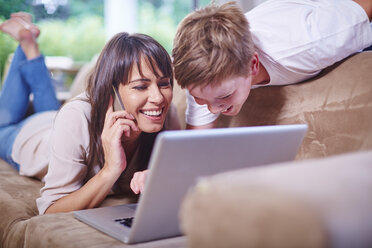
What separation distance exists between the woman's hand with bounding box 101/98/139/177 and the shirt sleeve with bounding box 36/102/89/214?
0.09m

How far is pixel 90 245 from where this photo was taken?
895 millimetres

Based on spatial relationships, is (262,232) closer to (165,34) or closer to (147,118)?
(147,118)

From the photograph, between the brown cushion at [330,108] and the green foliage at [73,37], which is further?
the green foliage at [73,37]

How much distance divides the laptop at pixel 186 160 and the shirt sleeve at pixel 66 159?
0.37m

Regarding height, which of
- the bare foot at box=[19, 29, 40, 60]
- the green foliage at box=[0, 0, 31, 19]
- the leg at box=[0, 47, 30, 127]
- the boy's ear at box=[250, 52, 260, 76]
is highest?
the boy's ear at box=[250, 52, 260, 76]

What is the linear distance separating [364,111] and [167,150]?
2.42 feet

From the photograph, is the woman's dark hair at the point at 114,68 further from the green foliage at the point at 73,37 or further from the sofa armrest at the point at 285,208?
the green foliage at the point at 73,37

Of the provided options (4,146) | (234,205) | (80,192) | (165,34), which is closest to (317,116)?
(80,192)

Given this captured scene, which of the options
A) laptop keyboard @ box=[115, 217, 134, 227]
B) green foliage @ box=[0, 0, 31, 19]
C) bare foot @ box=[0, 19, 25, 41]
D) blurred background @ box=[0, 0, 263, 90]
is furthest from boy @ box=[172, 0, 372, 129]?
blurred background @ box=[0, 0, 263, 90]

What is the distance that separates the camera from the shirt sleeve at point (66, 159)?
4.30 feet

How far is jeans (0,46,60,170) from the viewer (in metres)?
2.30

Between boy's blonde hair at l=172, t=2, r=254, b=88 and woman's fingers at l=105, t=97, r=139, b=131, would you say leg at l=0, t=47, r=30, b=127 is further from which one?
boy's blonde hair at l=172, t=2, r=254, b=88

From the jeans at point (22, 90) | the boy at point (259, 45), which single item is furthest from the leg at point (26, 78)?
the boy at point (259, 45)

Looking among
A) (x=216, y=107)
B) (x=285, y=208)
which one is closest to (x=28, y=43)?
(x=216, y=107)
